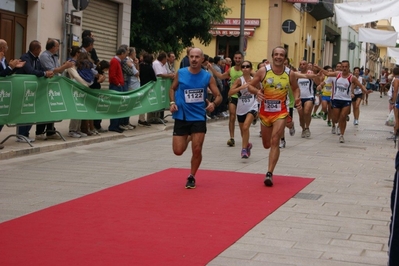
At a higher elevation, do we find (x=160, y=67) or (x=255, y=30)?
(x=255, y=30)

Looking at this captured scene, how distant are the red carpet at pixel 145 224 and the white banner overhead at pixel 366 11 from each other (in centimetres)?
900

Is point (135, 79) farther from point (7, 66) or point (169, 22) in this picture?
point (169, 22)

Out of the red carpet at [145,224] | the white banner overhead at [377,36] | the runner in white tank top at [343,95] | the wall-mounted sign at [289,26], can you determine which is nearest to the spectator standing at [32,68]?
the red carpet at [145,224]

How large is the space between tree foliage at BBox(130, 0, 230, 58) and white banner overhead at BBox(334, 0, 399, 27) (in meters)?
8.16

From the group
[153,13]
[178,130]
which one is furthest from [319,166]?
[153,13]

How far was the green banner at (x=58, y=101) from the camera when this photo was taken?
12523 millimetres

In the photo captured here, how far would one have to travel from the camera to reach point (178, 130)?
10023 millimetres

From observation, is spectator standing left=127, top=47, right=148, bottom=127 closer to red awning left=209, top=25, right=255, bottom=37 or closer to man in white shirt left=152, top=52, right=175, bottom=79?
man in white shirt left=152, top=52, right=175, bottom=79

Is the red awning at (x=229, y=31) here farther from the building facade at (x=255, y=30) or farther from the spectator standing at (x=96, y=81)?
the spectator standing at (x=96, y=81)

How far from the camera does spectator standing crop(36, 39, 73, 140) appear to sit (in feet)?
45.9

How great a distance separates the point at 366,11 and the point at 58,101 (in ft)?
28.6

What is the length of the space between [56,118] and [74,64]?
1563 millimetres

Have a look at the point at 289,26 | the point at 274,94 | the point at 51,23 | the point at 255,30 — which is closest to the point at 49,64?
the point at 274,94

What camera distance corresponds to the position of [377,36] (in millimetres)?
24688
